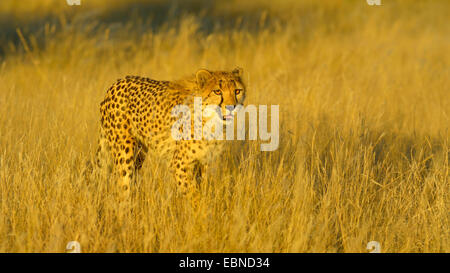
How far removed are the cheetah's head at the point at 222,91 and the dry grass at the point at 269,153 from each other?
0.28 metres

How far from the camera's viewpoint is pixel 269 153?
4129mm

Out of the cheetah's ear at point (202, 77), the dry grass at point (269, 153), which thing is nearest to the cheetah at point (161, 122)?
the cheetah's ear at point (202, 77)

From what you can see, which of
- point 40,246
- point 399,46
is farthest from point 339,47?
point 40,246

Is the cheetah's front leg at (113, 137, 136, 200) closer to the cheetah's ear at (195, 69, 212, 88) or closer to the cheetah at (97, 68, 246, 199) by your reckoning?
the cheetah at (97, 68, 246, 199)

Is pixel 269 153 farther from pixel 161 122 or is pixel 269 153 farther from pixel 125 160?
pixel 125 160

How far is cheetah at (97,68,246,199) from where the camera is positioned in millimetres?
3668

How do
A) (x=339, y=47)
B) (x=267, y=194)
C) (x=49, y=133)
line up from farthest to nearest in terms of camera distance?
1. (x=339, y=47)
2. (x=49, y=133)
3. (x=267, y=194)

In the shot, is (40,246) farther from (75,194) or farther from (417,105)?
(417,105)

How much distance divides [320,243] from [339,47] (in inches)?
207

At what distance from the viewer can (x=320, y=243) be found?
10.1ft

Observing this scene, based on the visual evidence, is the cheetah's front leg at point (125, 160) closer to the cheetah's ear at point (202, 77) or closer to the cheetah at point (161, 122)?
the cheetah at point (161, 122)

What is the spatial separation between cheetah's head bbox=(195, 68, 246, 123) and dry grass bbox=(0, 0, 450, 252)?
0.28 metres

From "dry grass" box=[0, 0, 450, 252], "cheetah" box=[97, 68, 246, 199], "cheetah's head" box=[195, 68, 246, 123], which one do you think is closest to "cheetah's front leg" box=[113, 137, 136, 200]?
"cheetah" box=[97, 68, 246, 199]

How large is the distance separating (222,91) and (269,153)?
0.72 meters
